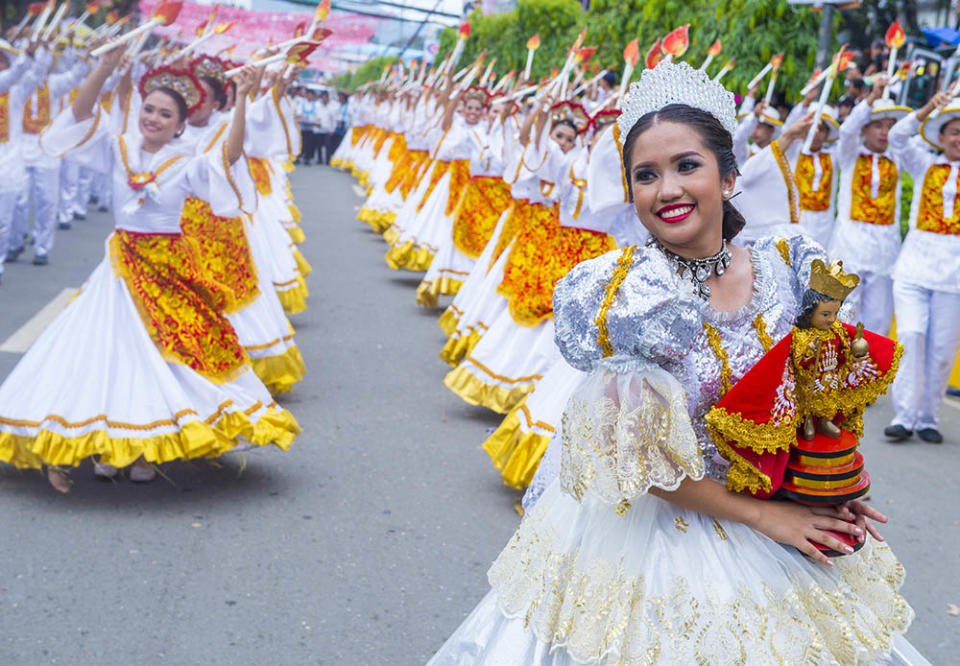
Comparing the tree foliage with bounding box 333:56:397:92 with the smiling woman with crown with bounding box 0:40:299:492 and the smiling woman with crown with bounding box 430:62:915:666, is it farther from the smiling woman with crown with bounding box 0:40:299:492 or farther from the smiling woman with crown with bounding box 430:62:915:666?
the smiling woman with crown with bounding box 430:62:915:666

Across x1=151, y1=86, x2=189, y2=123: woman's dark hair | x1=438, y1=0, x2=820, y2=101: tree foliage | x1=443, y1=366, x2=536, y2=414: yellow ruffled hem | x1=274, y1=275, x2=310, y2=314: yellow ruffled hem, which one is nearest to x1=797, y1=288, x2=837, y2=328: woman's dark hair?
x1=151, y1=86, x2=189, y2=123: woman's dark hair

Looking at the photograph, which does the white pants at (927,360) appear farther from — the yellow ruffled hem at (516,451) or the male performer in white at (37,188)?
the male performer in white at (37,188)

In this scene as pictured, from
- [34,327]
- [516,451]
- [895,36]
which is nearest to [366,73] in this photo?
[34,327]

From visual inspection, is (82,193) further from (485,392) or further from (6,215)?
(485,392)

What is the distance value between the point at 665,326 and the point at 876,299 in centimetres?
649

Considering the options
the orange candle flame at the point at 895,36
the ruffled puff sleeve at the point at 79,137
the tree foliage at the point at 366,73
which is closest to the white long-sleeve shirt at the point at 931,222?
the orange candle flame at the point at 895,36

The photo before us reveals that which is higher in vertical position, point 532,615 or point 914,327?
point 532,615

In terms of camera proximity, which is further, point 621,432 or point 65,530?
point 65,530

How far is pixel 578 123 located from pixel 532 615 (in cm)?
482

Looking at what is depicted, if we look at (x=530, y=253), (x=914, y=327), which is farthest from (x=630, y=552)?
(x=914, y=327)

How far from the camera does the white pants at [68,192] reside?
44.0 ft

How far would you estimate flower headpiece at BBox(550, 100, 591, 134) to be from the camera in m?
6.52

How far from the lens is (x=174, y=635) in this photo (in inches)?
138

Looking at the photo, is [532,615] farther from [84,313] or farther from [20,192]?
[20,192]
